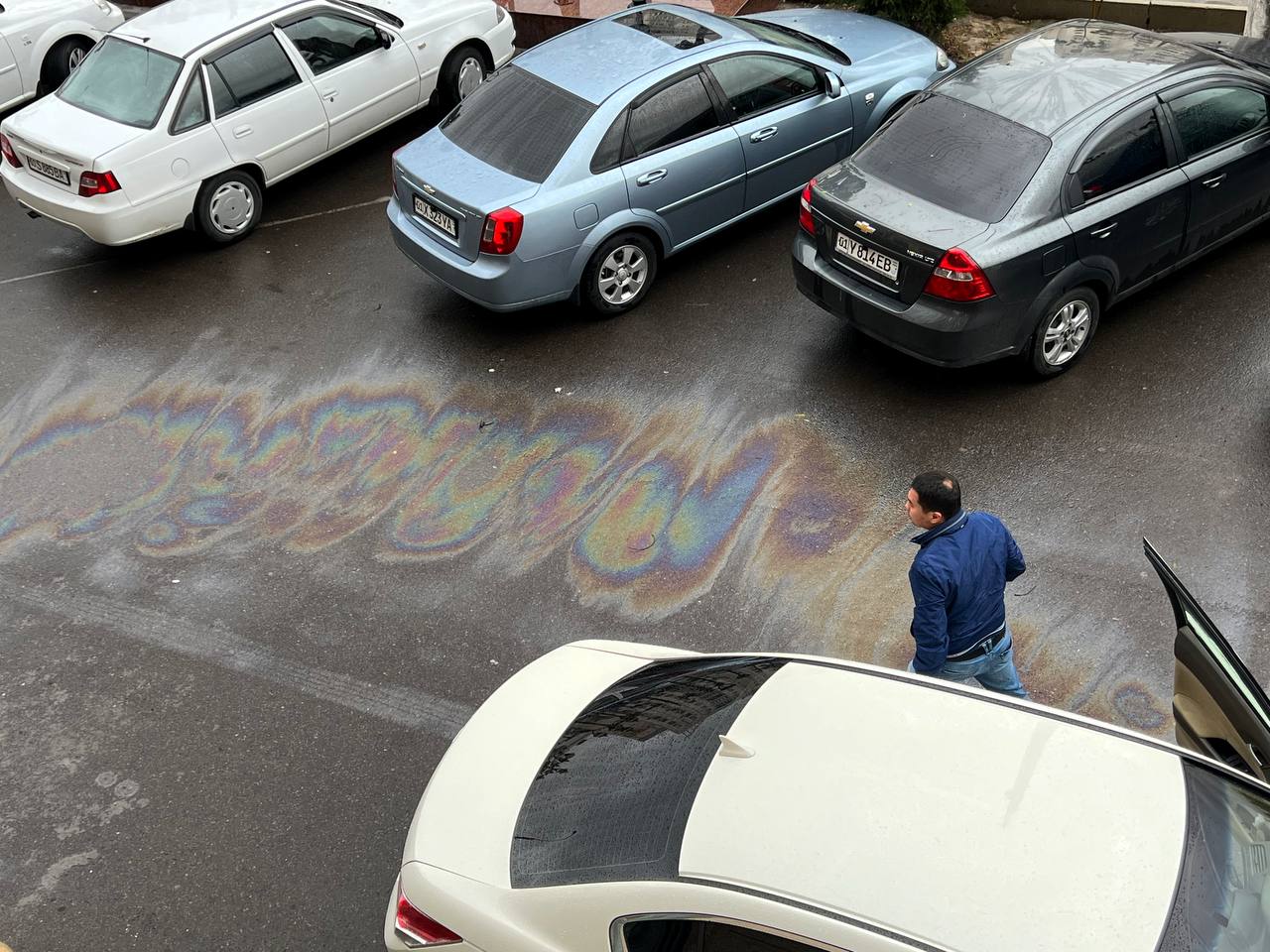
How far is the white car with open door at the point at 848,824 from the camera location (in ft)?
10.7

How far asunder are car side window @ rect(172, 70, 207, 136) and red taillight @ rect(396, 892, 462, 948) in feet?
24.5

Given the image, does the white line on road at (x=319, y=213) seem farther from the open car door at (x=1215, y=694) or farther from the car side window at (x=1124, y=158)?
the open car door at (x=1215, y=694)

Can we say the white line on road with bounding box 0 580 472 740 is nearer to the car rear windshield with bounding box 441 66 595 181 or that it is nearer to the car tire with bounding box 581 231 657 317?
the car tire with bounding box 581 231 657 317

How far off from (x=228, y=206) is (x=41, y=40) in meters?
4.10

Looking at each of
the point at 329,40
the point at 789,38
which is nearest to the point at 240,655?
the point at 329,40

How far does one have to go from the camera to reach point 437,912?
12.6 feet

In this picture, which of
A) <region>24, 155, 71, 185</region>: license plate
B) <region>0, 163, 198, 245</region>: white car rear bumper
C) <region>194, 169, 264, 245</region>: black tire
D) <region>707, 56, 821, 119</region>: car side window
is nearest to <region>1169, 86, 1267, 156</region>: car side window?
<region>707, 56, 821, 119</region>: car side window

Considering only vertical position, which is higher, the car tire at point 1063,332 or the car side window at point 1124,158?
the car side window at point 1124,158

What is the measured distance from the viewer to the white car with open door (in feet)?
10.7

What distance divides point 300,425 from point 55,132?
12.2ft

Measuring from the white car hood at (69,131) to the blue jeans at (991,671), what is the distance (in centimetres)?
755

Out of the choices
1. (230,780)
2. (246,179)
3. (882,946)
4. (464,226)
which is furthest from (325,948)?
(246,179)

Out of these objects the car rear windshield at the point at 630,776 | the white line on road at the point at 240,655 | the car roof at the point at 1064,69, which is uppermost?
the car roof at the point at 1064,69

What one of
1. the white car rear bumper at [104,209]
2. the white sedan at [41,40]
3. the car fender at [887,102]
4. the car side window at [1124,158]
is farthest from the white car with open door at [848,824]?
the white sedan at [41,40]
